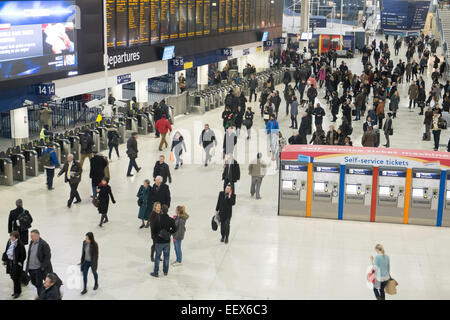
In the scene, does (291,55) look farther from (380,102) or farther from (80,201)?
(80,201)

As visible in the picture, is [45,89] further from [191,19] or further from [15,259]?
[191,19]

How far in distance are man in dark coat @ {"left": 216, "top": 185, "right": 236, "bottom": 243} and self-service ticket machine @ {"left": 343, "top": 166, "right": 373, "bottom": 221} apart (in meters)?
3.42

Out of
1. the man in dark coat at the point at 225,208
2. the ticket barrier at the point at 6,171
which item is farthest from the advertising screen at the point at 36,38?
the man in dark coat at the point at 225,208

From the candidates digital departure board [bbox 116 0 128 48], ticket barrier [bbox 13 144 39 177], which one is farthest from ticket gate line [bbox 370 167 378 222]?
digital departure board [bbox 116 0 128 48]

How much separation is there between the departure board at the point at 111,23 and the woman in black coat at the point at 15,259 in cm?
1502

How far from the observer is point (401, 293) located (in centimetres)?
1281

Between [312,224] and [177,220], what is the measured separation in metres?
4.40

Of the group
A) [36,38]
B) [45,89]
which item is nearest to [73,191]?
[45,89]

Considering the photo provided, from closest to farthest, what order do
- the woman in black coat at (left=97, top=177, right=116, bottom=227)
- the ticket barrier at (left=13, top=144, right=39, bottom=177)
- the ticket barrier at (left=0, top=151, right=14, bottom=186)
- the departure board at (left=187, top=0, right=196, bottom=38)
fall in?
the woman in black coat at (left=97, top=177, right=116, bottom=227) < the ticket barrier at (left=0, top=151, right=14, bottom=186) < the ticket barrier at (left=13, top=144, right=39, bottom=177) < the departure board at (left=187, top=0, right=196, bottom=38)

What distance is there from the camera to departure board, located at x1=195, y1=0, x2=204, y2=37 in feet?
111

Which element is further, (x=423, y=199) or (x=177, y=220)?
(x=423, y=199)

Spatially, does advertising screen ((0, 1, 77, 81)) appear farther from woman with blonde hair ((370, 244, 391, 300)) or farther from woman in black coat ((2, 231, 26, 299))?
woman with blonde hair ((370, 244, 391, 300))

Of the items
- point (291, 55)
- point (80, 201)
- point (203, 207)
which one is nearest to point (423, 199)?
point (203, 207)

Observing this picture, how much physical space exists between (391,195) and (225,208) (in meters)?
4.46
